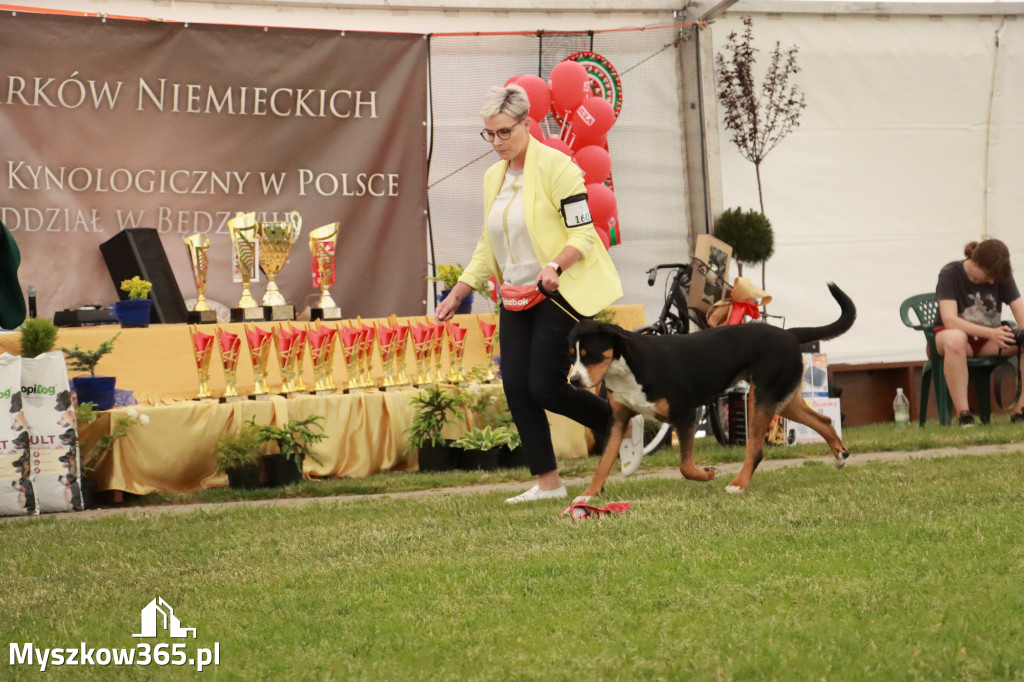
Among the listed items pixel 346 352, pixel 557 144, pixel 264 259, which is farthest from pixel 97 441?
pixel 557 144

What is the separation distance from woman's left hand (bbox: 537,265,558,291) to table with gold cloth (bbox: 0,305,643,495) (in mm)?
2635

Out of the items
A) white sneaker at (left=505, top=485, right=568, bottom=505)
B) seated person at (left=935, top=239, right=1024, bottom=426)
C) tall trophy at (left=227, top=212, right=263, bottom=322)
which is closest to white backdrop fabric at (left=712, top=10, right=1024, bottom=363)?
seated person at (left=935, top=239, right=1024, bottom=426)

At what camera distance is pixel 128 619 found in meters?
2.88

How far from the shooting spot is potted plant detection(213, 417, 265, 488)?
237 inches

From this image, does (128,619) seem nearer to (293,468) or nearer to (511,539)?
(511,539)

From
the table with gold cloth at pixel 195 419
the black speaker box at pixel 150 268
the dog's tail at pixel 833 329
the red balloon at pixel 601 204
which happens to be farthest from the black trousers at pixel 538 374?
the black speaker box at pixel 150 268

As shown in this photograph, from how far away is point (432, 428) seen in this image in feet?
21.6

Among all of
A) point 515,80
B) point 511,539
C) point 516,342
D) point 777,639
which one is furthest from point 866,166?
point 777,639

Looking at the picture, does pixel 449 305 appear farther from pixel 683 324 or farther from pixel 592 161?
pixel 592 161

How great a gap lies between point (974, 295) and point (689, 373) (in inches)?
150

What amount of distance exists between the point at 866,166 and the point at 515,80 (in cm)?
390

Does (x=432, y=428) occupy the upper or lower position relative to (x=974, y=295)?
lower

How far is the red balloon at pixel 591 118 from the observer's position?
8.00 meters

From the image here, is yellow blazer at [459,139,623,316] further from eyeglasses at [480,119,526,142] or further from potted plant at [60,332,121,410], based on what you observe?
potted plant at [60,332,121,410]
